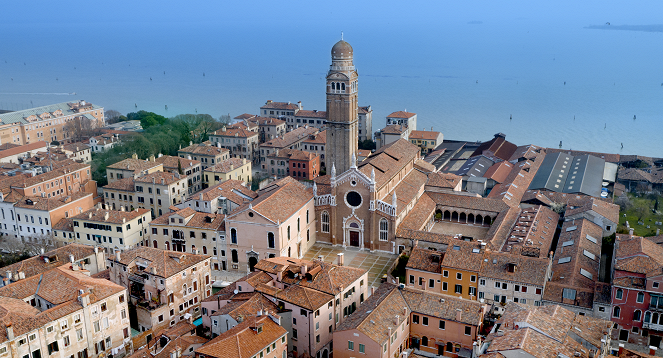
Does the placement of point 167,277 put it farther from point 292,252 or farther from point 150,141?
Result: point 150,141

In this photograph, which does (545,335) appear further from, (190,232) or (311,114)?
(311,114)

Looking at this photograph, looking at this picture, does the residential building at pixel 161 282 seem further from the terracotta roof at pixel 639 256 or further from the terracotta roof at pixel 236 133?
the terracotta roof at pixel 236 133

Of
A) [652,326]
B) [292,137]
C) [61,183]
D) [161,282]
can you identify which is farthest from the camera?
[292,137]

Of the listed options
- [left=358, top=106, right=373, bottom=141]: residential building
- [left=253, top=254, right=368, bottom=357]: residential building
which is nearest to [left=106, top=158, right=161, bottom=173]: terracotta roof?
[left=253, top=254, right=368, bottom=357]: residential building

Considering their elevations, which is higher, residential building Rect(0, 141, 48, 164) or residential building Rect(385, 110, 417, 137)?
residential building Rect(385, 110, 417, 137)

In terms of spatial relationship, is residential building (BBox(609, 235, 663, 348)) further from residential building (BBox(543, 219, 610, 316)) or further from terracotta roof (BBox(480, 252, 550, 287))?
terracotta roof (BBox(480, 252, 550, 287))

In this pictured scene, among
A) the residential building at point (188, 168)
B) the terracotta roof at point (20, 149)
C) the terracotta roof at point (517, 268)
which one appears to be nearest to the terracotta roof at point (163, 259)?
the terracotta roof at point (517, 268)

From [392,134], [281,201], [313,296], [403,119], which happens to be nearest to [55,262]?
[281,201]
